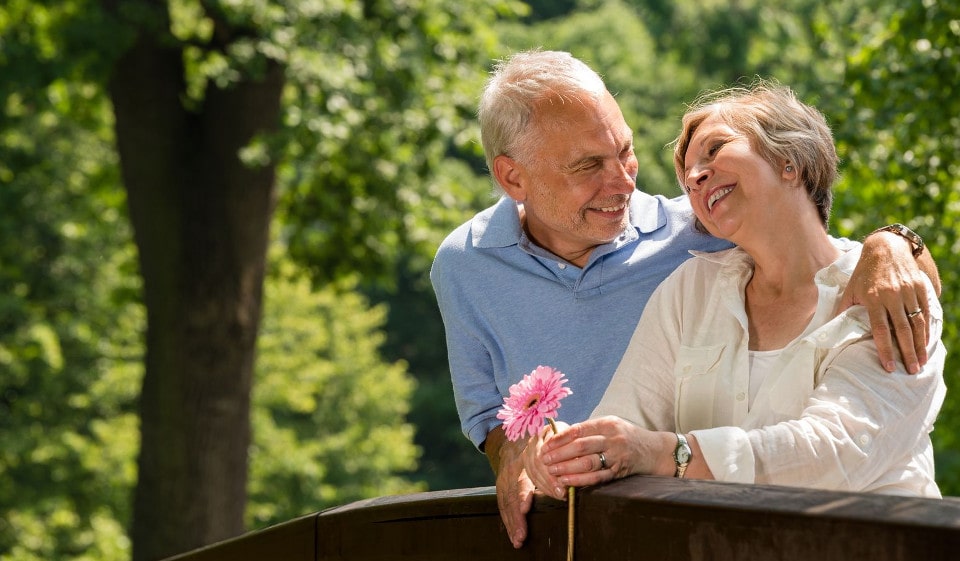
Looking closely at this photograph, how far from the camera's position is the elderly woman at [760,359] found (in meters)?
2.19

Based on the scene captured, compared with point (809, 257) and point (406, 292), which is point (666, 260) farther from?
point (406, 292)

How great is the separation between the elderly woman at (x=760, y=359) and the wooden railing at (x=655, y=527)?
11cm

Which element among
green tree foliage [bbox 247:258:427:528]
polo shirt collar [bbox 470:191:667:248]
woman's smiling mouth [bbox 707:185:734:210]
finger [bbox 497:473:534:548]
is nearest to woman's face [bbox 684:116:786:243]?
woman's smiling mouth [bbox 707:185:734:210]

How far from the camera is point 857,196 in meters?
6.35

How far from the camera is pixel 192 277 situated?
9078 millimetres

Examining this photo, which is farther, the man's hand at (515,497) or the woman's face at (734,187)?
the woman's face at (734,187)

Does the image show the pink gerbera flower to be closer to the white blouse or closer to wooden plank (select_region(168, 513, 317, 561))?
the white blouse

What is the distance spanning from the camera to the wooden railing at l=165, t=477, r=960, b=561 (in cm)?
166

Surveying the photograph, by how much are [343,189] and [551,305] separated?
6.64 meters

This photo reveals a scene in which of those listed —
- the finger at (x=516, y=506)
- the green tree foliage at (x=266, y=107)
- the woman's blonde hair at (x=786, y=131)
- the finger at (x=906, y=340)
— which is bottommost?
the finger at (x=516, y=506)

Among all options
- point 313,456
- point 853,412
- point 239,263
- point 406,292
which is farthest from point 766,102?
point 406,292

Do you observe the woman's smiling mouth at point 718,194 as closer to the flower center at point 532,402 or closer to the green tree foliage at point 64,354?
the flower center at point 532,402

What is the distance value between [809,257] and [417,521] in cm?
87

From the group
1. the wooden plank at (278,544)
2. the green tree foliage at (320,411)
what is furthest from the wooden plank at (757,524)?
the green tree foliage at (320,411)
